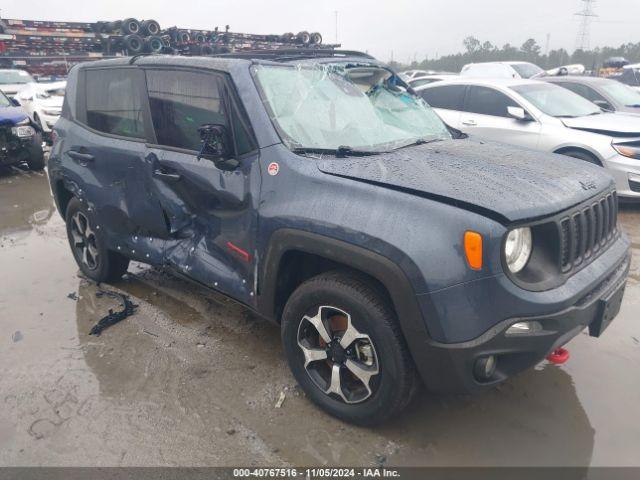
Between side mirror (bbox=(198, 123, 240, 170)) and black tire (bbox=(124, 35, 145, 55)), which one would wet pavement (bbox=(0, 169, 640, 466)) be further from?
black tire (bbox=(124, 35, 145, 55))

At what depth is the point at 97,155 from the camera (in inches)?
152

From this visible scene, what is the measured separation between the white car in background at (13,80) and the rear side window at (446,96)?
11.5 m

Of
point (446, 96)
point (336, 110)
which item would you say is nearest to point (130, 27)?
point (336, 110)

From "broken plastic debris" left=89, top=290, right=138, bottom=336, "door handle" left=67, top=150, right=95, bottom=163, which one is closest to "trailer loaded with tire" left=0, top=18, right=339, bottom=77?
"door handle" left=67, top=150, right=95, bottom=163

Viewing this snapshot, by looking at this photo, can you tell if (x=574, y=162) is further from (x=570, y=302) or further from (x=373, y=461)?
(x=373, y=461)

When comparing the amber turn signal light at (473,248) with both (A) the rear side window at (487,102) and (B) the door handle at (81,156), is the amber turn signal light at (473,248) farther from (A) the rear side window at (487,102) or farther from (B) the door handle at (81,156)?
(A) the rear side window at (487,102)

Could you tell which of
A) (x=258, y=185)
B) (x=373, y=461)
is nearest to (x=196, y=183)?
(x=258, y=185)

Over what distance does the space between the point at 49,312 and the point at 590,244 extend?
12.8ft

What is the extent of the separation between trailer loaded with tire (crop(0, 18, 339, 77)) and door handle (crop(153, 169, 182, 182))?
4.97 ft

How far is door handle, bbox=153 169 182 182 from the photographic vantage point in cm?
319

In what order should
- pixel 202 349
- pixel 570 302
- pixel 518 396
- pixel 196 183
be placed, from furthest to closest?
pixel 202 349
pixel 196 183
pixel 518 396
pixel 570 302

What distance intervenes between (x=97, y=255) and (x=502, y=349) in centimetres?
349

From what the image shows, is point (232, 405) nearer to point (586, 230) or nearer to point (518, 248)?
point (518, 248)

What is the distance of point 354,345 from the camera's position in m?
2.55
